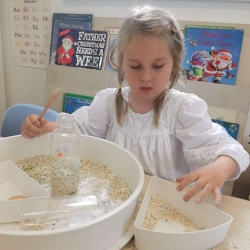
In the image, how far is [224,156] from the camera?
66 cm

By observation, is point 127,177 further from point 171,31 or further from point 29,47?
point 29,47

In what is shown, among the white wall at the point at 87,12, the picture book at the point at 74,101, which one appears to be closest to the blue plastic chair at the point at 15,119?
the picture book at the point at 74,101

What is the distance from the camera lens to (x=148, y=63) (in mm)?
687

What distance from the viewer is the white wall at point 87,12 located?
49.4 inches

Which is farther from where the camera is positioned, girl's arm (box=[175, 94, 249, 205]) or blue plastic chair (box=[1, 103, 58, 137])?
blue plastic chair (box=[1, 103, 58, 137])

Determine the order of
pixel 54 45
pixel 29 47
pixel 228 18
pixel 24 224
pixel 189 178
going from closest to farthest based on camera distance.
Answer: pixel 24 224
pixel 189 178
pixel 228 18
pixel 54 45
pixel 29 47

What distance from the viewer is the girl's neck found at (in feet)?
2.90

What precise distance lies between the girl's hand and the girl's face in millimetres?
286

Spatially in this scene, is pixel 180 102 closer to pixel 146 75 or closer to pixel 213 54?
pixel 146 75

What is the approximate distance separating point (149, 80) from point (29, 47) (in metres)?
1.39

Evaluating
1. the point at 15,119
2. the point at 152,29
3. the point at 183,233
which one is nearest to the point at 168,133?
the point at 152,29

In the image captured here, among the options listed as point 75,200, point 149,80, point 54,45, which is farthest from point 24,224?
point 54,45

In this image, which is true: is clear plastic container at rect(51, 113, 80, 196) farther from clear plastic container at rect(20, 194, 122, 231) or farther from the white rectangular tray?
the white rectangular tray

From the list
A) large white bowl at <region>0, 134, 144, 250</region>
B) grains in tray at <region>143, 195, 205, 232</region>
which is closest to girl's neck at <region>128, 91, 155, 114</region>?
large white bowl at <region>0, 134, 144, 250</region>
